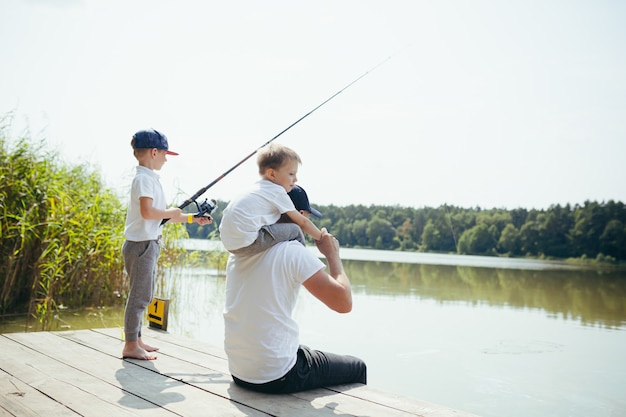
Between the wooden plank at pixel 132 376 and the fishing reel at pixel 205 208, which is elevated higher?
the fishing reel at pixel 205 208

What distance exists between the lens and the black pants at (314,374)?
6.81 ft

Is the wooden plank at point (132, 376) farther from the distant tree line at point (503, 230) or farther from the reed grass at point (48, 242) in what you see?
the distant tree line at point (503, 230)

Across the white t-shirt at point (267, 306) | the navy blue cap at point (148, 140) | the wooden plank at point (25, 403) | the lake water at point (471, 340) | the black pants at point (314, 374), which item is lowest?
the lake water at point (471, 340)

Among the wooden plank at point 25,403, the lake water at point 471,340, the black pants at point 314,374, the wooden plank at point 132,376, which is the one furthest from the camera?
the lake water at point 471,340

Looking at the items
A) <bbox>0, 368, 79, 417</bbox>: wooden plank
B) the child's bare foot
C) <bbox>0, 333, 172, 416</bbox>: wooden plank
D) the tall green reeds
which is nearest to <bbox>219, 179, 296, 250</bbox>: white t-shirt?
<bbox>0, 333, 172, 416</bbox>: wooden plank

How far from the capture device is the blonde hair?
2.02 m

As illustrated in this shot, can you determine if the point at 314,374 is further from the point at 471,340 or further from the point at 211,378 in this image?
the point at 471,340

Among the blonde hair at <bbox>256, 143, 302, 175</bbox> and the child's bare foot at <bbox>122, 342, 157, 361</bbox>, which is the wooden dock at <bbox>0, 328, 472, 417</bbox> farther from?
the blonde hair at <bbox>256, 143, 302, 175</bbox>

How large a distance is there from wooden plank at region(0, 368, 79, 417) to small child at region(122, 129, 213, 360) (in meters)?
0.61

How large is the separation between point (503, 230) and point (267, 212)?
898 inches

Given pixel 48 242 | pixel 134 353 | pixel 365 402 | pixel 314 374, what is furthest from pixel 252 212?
pixel 48 242

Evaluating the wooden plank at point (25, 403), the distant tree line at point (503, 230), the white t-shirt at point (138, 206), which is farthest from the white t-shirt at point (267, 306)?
the distant tree line at point (503, 230)

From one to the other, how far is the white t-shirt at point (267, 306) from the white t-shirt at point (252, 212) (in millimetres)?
87

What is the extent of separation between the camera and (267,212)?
1.99 m
